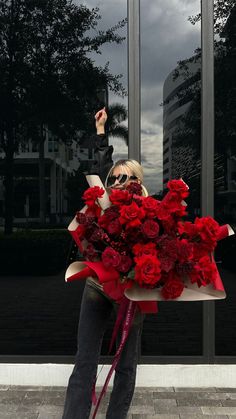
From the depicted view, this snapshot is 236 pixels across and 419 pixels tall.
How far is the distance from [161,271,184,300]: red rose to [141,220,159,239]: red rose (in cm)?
20

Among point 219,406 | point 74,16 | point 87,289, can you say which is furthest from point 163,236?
point 74,16

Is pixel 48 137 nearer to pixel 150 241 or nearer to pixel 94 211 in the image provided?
pixel 94 211

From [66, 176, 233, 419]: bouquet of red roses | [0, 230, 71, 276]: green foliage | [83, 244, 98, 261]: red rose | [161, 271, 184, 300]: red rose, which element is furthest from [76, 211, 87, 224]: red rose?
[0, 230, 71, 276]: green foliage

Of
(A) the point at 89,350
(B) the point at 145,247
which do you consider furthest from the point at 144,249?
(A) the point at 89,350

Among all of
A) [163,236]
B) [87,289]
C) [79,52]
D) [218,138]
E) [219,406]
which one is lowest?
[219,406]

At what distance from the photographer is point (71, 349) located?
401 cm

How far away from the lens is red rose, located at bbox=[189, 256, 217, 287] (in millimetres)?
2264

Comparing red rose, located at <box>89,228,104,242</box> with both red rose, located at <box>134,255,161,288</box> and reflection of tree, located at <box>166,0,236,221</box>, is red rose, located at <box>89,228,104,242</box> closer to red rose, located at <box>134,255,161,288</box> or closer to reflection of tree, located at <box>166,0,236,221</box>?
red rose, located at <box>134,255,161,288</box>

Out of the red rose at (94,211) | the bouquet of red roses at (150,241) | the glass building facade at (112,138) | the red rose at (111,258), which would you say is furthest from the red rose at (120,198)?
the glass building facade at (112,138)

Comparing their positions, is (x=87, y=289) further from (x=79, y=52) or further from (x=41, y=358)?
(x=79, y=52)

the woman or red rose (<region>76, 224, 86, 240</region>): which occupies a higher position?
red rose (<region>76, 224, 86, 240</region>)

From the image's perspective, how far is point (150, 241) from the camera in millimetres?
2256

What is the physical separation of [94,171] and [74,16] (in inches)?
55.9

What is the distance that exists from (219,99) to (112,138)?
0.89m
